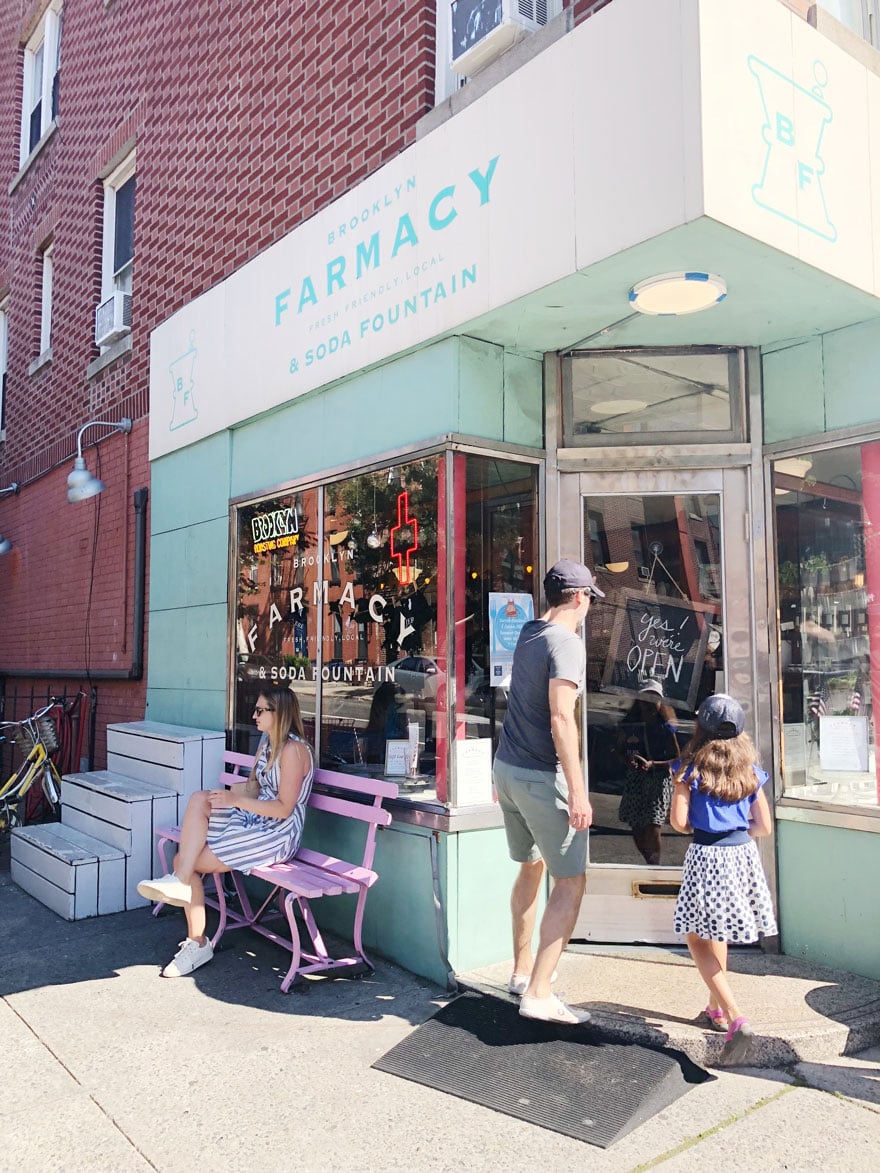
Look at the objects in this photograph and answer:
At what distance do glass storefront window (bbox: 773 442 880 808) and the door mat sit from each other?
1700mm

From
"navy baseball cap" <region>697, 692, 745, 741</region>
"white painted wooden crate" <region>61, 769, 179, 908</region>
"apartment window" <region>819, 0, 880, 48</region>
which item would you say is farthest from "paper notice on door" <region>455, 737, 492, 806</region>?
"apartment window" <region>819, 0, 880, 48</region>

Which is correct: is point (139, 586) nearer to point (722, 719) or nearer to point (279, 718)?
point (279, 718)

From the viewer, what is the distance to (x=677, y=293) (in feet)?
13.7

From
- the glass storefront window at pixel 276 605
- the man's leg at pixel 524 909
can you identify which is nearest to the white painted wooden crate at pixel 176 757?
the glass storefront window at pixel 276 605

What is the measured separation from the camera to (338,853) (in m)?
5.49

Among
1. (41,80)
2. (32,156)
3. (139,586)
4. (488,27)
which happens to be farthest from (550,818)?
(41,80)

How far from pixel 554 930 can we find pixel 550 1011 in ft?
1.05

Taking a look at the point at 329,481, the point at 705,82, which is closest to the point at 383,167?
the point at 329,481

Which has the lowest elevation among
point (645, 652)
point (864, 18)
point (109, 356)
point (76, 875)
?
point (76, 875)

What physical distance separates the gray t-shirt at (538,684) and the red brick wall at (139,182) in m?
3.13

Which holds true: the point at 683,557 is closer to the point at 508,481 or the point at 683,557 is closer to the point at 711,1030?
the point at 508,481

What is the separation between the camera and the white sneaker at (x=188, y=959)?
4805 millimetres

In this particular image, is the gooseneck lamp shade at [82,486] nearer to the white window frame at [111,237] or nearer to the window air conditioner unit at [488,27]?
the white window frame at [111,237]

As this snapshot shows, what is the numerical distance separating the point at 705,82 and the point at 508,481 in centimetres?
207
